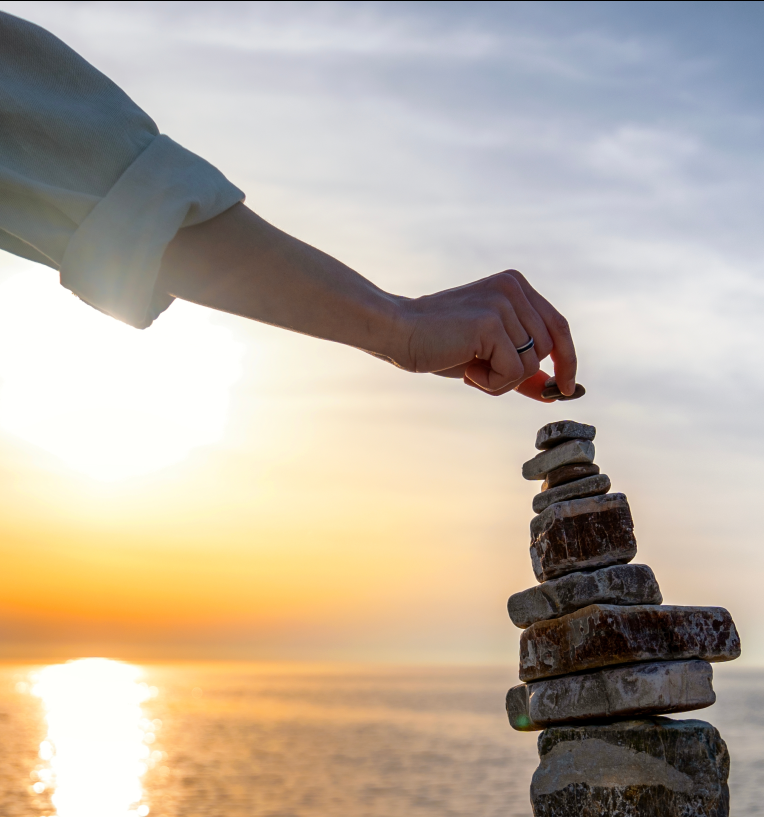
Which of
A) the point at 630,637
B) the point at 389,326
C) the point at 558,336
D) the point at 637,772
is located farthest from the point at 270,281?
the point at 637,772

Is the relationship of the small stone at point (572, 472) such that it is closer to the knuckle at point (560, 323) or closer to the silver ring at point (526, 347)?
the knuckle at point (560, 323)

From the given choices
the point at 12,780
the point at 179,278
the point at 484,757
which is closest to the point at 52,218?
the point at 179,278

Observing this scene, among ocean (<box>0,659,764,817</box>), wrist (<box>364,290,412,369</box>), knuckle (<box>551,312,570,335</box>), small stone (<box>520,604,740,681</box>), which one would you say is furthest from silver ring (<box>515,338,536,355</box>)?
ocean (<box>0,659,764,817</box>)

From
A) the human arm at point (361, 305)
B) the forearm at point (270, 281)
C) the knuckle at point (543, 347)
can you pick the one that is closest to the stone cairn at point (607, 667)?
the human arm at point (361, 305)

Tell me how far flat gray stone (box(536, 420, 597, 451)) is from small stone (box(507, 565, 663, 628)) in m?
0.80

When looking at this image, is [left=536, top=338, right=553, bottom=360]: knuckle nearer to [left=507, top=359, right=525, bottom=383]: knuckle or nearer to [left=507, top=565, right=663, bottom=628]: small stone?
[left=507, top=359, right=525, bottom=383]: knuckle

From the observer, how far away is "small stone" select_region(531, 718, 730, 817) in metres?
4.41

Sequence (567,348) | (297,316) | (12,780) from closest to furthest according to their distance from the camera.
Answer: (297,316), (567,348), (12,780)

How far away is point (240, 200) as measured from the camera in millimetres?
1653

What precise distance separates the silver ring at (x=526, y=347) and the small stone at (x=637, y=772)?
10.1 feet

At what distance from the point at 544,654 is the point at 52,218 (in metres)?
4.09

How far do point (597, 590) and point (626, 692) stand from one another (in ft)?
1.85

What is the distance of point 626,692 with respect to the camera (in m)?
4.55

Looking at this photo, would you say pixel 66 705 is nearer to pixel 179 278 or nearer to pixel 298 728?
pixel 298 728
